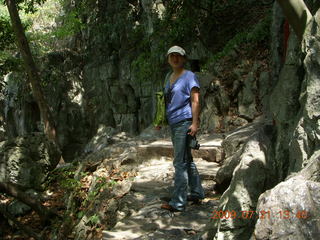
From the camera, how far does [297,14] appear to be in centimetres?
319

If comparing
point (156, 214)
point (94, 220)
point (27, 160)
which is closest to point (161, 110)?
point (156, 214)

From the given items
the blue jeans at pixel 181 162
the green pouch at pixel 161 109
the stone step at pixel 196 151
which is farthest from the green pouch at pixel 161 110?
the stone step at pixel 196 151

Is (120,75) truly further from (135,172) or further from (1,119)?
(135,172)

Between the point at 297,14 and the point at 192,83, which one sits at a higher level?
the point at 297,14

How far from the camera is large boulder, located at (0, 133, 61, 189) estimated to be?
25.5 feet

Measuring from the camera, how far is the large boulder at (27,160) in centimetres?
777

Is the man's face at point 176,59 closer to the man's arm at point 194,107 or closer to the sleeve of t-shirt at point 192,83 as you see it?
the sleeve of t-shirt at point 192,83

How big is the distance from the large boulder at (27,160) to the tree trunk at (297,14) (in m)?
6.45

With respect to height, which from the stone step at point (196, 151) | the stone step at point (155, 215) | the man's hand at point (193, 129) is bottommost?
the stone step at point (155, 215)

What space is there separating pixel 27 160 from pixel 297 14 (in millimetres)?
6544

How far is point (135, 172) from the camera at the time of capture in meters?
6.63

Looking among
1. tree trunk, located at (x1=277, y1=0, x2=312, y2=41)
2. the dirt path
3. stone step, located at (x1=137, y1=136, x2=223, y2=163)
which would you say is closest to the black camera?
the dirt path

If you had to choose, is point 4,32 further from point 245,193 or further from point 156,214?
point 245,193

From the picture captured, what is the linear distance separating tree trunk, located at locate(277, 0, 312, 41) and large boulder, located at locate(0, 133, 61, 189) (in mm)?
6449
